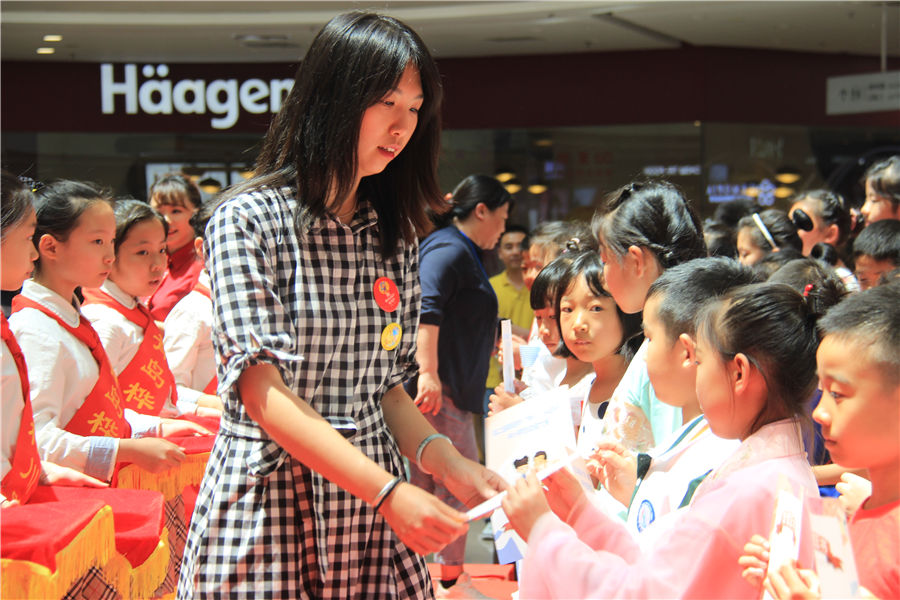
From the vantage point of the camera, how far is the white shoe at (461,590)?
3.48 m

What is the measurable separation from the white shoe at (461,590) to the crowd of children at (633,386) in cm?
3

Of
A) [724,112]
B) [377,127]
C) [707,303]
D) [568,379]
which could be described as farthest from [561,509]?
[724,112]

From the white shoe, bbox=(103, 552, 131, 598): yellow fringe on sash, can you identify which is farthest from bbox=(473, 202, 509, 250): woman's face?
bbox=(103, 552, 131, 598): yellow fringe on sash

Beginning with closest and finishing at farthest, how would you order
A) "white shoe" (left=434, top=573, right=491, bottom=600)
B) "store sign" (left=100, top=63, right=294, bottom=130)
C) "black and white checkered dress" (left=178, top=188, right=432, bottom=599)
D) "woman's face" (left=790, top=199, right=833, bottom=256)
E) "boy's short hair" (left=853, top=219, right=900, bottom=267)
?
1. "black and white checkered dress" (left=178, top=188, right=432, bottom=599)
2. "boy's short hair" (left=853, top=219, right=900, bottom=267)
3. "white shoe" (left=434, top=573, right=491, bottom=600)
4. "woman's face" (left=790, top=199, right=833, bottom=256)
5. "store sign" (left=100, top=63, right=294, bottom=130)

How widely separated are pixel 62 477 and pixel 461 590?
198cm

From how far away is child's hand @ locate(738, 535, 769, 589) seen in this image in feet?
3.88

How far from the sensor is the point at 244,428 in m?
1.26

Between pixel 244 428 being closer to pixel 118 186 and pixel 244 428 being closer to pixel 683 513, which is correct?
pixel 683 513

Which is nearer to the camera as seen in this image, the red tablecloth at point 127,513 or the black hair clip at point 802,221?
the red tablecloth at point 127,513

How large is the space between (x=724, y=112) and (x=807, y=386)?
7.36 m

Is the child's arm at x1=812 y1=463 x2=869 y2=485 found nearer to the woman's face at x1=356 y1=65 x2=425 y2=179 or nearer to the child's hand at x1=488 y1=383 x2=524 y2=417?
the child's hand at x1=488 y1=383 x2=524 y2=417

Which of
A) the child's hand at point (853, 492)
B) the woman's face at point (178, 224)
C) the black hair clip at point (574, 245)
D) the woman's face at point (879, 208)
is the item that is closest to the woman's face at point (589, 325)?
the black hair clip at point (574, 245)

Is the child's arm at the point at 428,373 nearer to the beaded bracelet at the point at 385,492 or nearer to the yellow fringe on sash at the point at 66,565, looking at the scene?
the yellow fringe on sash at the point at 66,565

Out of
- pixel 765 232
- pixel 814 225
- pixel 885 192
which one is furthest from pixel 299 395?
pixel 814 225
